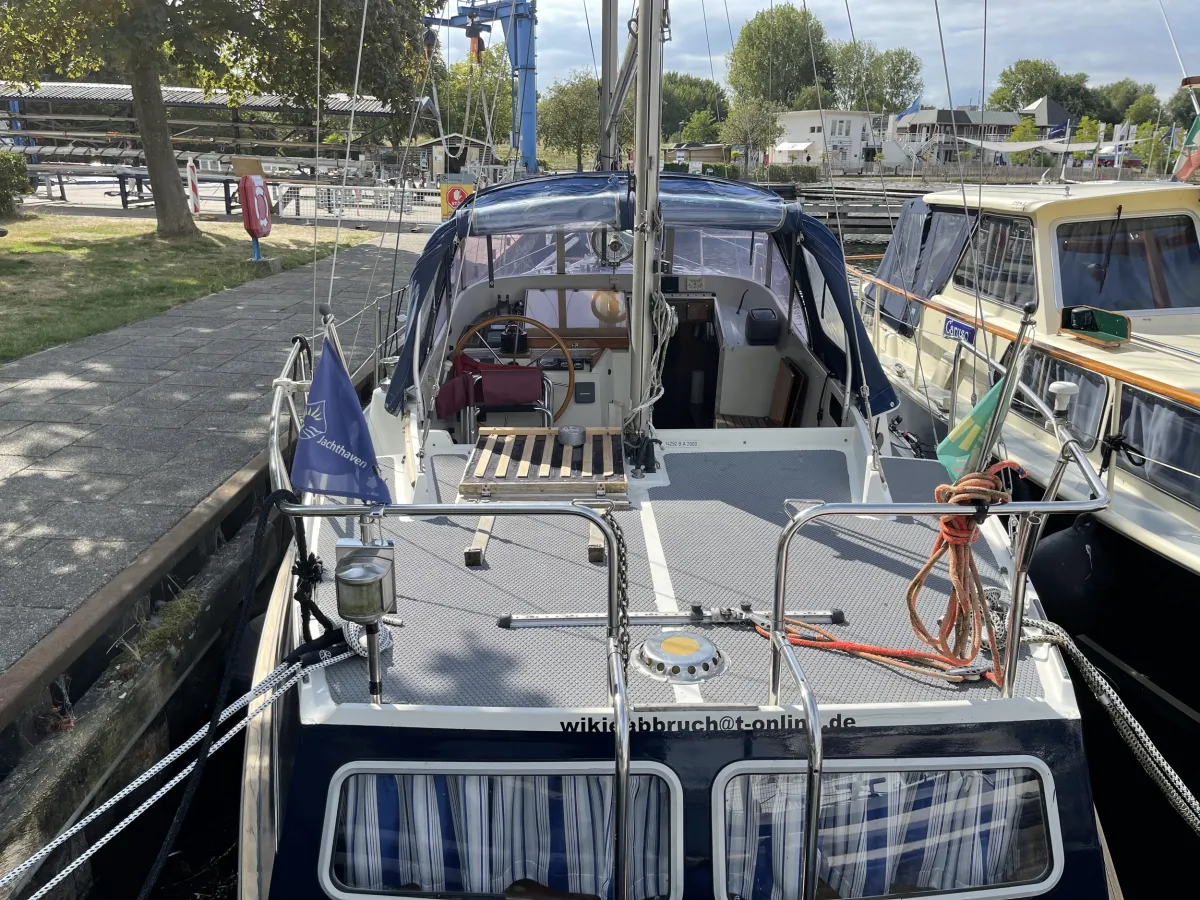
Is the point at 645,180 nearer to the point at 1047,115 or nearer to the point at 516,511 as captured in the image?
the point at 516,511

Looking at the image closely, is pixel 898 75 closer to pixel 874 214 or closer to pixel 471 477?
pixel 874 214

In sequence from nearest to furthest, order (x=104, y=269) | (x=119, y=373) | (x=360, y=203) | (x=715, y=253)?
(x=715, y=253), (x=119, y=373), (x=104, y=269), (x=360, y=203)

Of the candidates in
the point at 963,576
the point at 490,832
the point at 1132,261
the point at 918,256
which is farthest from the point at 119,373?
the point at 1132,261

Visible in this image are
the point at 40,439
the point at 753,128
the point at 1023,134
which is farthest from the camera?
the point at 1023,134

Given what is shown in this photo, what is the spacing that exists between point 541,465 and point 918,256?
19.3ft

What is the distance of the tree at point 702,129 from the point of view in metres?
66.2

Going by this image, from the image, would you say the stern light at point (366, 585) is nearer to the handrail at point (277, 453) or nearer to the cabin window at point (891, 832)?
the handrail at point (277, 453)

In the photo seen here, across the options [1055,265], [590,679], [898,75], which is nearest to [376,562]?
[590,679]

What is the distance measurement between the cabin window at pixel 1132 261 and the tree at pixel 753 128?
36.6m

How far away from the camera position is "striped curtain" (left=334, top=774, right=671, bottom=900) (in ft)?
9.47

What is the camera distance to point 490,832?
291 cm

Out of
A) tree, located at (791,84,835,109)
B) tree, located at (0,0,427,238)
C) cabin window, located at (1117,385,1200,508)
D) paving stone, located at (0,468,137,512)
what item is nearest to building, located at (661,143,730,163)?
tree, located at (791,84,835,109)

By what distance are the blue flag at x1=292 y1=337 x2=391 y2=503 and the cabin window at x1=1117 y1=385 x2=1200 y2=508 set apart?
14.5 ft

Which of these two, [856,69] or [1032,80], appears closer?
[856,69]
